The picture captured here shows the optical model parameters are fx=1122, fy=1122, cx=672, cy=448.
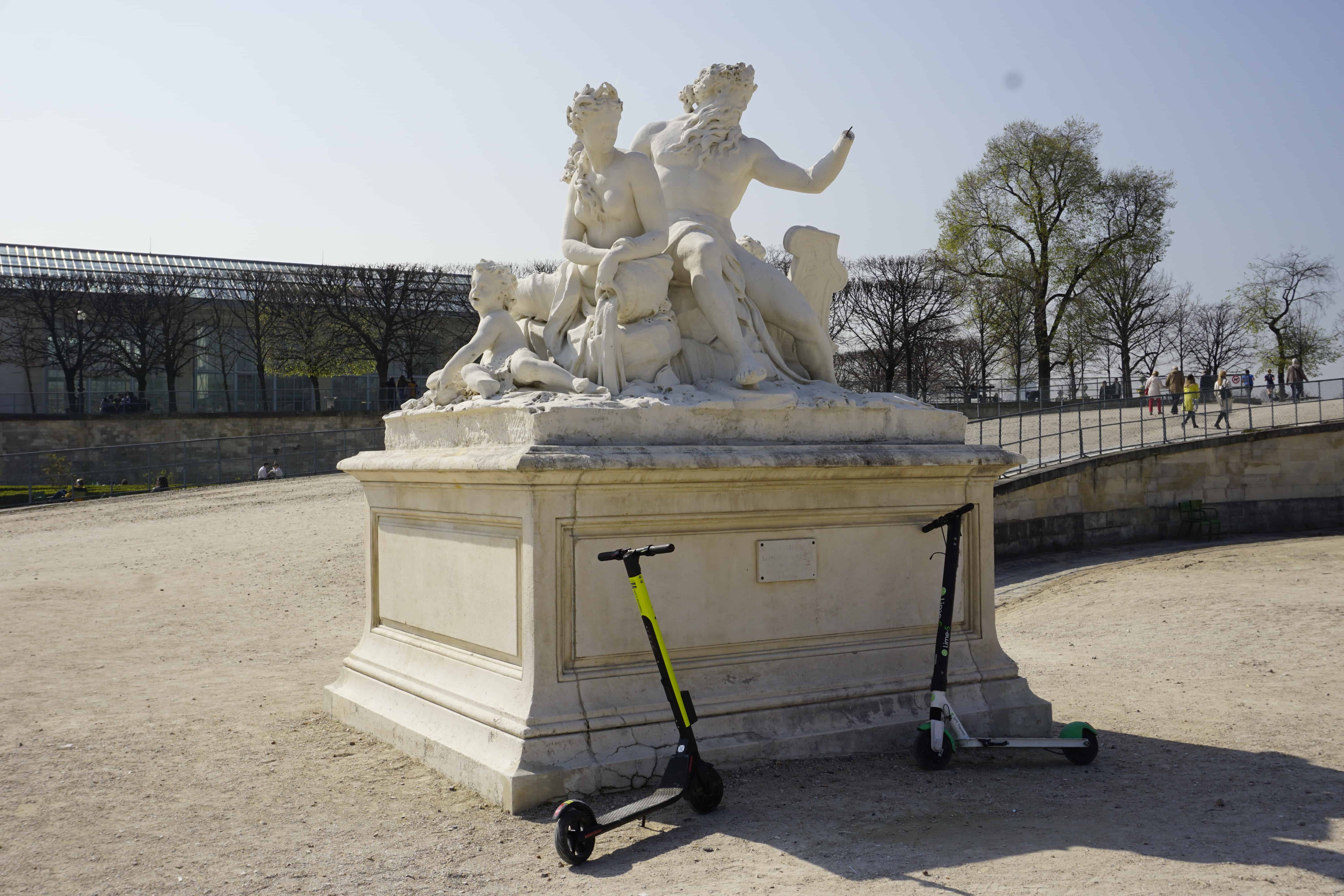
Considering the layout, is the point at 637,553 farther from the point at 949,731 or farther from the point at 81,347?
the point at 81,347

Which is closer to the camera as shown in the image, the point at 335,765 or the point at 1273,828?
the point at 1273,828

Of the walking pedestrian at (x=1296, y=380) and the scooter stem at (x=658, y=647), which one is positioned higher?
the walking pedestrian at (x=1296, y=380)

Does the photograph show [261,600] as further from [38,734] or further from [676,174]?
[676,174]

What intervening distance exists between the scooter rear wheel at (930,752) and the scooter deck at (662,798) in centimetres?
139

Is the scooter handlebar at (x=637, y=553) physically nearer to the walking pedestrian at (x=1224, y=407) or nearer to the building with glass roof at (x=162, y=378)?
the walking pedestrian at (x=1224, y=407)

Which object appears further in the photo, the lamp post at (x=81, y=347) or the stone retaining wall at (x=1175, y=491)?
the lamp post at (x=81, y=347)

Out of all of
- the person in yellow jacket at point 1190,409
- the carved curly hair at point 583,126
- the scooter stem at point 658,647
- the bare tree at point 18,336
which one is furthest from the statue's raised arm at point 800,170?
the bare tree at point 18,336

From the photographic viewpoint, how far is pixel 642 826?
4566 mm

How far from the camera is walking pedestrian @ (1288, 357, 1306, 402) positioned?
23.7 m

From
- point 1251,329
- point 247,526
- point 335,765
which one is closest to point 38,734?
point 335,765

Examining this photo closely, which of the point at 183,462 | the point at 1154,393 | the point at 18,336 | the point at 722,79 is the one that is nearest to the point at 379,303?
the point at 18,336

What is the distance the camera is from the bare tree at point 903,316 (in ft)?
144

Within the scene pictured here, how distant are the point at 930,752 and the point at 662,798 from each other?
5.16 ft

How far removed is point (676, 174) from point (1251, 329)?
145 ft
